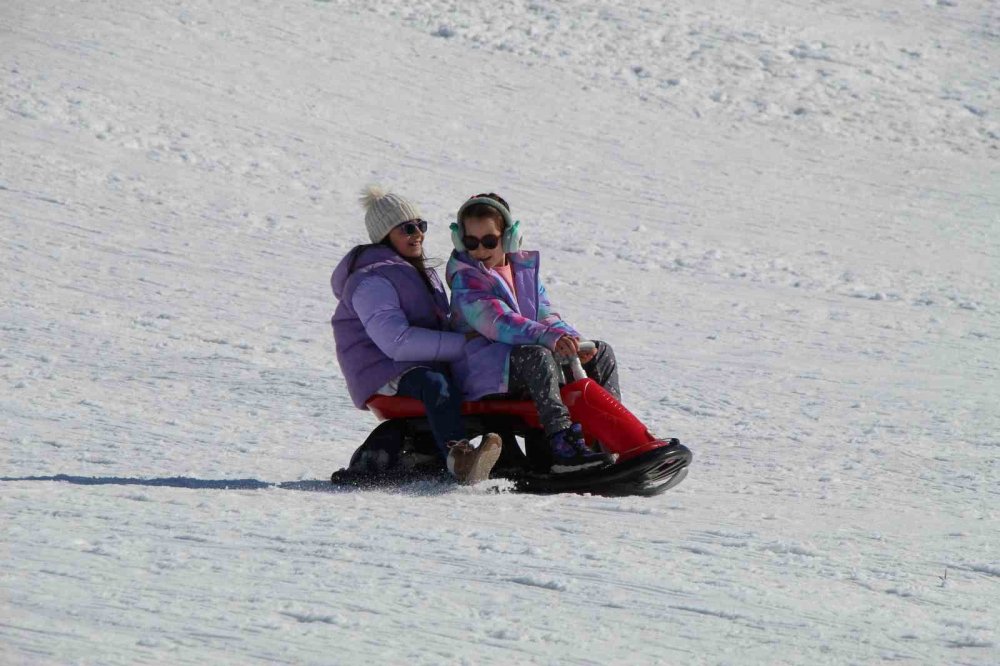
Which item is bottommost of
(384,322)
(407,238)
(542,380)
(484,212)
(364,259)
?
(542,380)

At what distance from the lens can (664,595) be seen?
141 inches

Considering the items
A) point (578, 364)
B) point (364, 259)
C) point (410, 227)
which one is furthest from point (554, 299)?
point (578, 364)

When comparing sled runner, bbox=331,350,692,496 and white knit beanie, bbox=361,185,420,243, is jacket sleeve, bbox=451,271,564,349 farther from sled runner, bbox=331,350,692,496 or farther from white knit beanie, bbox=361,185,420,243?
white knit beanie, bbox=361,185,420,243

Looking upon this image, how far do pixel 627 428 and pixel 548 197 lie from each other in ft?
29.3

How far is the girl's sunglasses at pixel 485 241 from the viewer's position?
16.7 feet

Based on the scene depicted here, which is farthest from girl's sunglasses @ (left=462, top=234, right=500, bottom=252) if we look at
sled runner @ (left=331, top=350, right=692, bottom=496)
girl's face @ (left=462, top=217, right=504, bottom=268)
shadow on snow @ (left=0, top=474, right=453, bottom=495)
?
shadow on snow @ (left=0, top=474, right=453, bottom=495)

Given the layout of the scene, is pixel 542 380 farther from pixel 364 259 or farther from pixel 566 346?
pixel 364 259

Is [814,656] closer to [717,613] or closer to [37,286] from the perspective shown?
[717,613]

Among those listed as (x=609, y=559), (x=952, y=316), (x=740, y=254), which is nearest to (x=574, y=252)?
(x=740, y=254)

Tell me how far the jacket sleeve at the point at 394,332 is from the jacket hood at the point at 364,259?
0.39 feet

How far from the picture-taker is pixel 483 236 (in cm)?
509

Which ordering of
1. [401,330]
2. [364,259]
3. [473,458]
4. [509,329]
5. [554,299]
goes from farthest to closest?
[554,299] → [364,259] → [401,330] → [509,329] → [473,458]

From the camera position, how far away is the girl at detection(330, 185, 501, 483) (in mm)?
4918

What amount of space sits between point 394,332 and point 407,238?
49 cm
